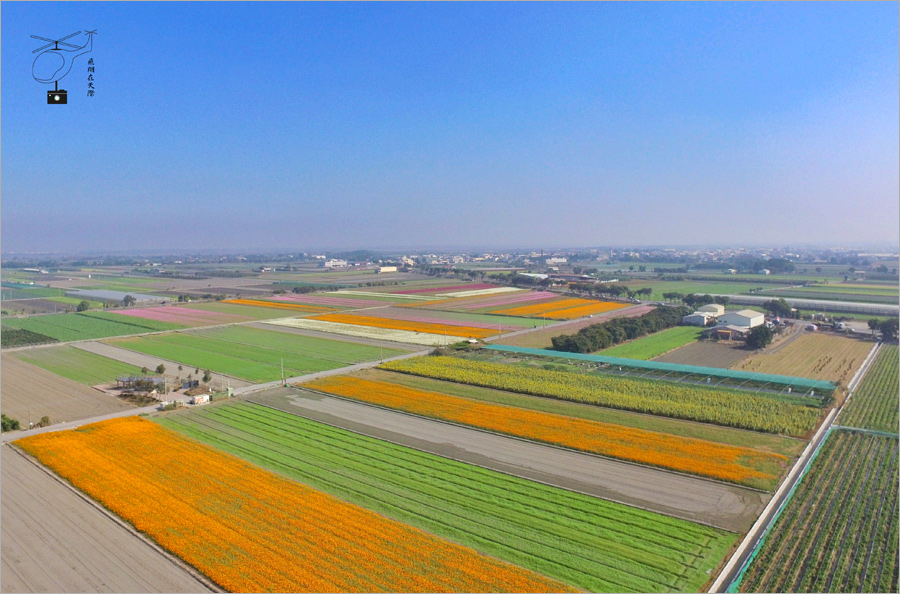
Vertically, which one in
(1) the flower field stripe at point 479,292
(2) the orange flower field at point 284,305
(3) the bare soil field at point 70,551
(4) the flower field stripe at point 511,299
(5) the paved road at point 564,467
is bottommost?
(3) the bare soil field at point 70,551

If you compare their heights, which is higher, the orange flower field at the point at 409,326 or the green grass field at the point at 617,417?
the orange flower field at the point at 409,326

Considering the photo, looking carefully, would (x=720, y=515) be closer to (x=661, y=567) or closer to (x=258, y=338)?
(x=661, y=567)

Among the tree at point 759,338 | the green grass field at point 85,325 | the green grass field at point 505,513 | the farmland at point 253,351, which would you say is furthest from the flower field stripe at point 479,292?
the green grass field at point 505,513

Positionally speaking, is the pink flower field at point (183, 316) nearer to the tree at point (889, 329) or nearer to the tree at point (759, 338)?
the tree at point (759, 338)

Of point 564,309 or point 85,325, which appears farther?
point 564,309

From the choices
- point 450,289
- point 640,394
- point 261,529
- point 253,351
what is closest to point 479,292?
point 450,289

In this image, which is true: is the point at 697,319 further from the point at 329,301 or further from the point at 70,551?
the point at 70,551
